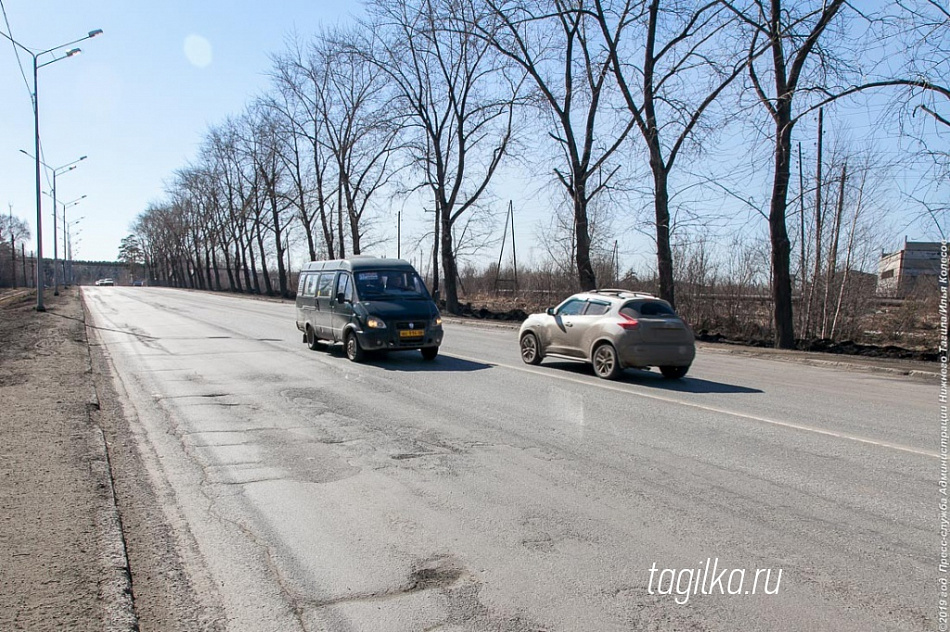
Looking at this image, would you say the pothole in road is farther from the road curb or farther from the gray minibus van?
the gray minibus van

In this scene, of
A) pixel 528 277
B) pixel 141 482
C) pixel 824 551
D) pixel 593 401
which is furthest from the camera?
pixel 528 277

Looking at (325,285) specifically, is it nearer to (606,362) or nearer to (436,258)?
(606,362)

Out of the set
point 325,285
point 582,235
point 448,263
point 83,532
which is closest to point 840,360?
point 325,285

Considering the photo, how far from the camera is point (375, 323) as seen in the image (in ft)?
45.4

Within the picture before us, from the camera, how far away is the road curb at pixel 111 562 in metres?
3.41

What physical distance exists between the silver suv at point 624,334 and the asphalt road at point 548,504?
1061 millimetres

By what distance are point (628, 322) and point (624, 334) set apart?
229 mm

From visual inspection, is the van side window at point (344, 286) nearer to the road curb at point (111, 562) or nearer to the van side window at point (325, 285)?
the van side window at point (325, 285)

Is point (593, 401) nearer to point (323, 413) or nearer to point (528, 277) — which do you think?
point (323, 413)

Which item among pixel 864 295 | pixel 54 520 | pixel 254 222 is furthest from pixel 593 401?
pixel 254 222

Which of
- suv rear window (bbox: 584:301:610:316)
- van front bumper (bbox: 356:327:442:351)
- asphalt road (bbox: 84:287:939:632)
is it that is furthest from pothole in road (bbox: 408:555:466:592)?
Result: van front bumper (bbox: 356:327:442:351)

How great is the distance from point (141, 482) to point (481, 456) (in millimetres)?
3026

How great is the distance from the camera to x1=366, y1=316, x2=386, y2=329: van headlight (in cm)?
1381

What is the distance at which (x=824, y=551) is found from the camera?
14.1 feet
